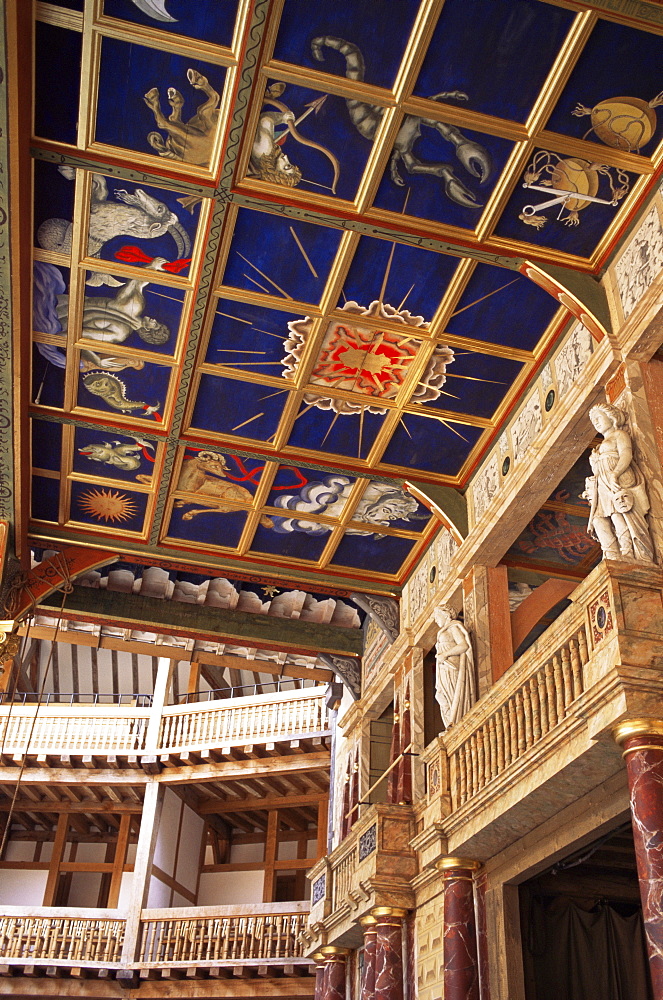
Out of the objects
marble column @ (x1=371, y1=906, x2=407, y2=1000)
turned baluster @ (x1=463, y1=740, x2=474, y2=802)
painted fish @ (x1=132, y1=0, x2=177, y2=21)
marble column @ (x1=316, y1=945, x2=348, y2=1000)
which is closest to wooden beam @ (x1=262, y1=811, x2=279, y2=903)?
marble column @ (x1=316, y1=945, x2=348, y2=1000)

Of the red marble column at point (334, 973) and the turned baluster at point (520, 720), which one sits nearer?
the turned baluster at point (520, 720)

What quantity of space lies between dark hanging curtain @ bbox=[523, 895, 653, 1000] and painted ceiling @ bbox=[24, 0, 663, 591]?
179 inches

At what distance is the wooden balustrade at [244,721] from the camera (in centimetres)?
1838

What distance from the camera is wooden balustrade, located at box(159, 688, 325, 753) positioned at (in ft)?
60.3

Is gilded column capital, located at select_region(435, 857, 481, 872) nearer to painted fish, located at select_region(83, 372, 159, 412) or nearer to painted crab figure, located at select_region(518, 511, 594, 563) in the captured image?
painted crab figure, located at select_region(518, 511, 594, 563)

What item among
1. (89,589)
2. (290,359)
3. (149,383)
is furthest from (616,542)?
(89,589)

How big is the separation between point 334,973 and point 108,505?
6.26m


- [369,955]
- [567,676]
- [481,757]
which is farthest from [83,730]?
[567,676]

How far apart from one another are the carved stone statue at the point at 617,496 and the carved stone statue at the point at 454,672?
2.65 m

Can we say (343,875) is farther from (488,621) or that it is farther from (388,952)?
(488,621)

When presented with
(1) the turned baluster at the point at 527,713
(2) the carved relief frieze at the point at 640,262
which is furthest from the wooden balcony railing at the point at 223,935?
(2) the carved relief frieze at the point at 640,262

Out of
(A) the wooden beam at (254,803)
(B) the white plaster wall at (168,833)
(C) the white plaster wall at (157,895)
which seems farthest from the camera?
(A) the wooden beam at (254,803)

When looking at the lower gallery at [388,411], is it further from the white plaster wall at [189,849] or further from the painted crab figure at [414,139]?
the white plaster wall at [189,849]

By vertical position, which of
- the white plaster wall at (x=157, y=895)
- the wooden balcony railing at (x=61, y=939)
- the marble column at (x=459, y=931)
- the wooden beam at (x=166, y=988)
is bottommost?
the marble column at (x=459, y=931)
